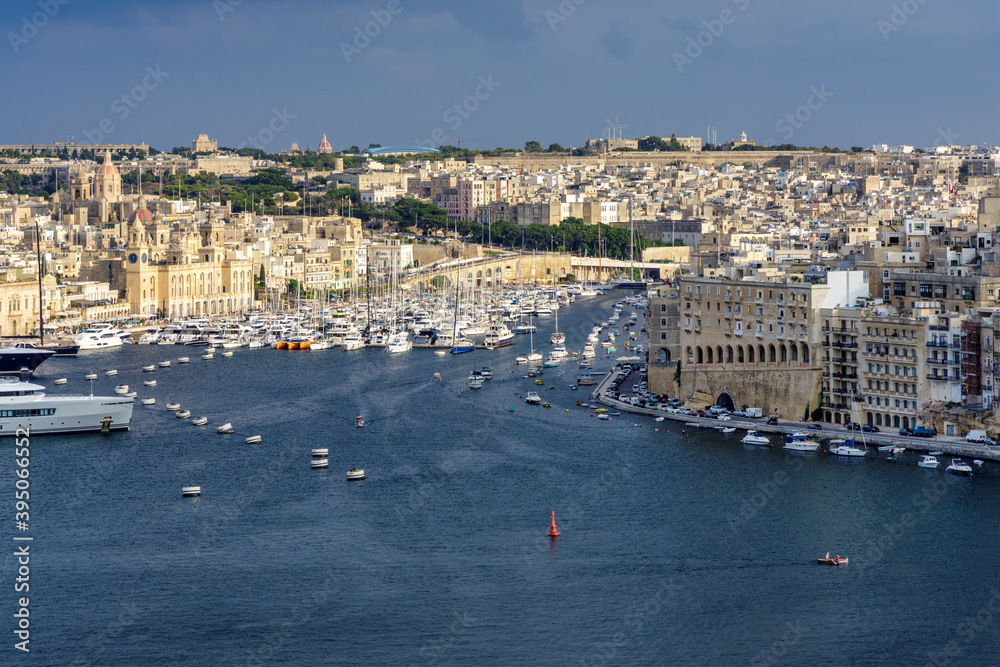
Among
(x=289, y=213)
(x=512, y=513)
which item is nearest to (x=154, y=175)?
(x=289, y=213)

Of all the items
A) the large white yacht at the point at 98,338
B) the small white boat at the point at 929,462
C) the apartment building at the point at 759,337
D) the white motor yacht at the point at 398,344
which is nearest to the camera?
the small white boat at the point at 929,462

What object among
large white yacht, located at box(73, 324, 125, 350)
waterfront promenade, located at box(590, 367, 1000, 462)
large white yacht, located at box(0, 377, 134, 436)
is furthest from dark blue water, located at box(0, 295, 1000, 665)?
large white yacht, located at box(73, 324, 125, 350)

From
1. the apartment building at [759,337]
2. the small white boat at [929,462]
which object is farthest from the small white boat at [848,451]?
the apartment building at [759,337]

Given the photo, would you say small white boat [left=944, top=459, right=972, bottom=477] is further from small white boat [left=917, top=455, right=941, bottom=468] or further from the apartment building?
the apartment building

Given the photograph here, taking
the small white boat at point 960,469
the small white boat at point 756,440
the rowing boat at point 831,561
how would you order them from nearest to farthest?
the rowing boat at point 831,561
the small white boat at point 960,469
the small white boat at point 756,440

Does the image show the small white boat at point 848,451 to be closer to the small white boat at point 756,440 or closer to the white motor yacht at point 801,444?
the white motor yacht at point 801,444

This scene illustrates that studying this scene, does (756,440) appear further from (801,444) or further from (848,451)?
(848,451)

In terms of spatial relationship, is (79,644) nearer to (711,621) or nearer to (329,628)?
(329,628)
